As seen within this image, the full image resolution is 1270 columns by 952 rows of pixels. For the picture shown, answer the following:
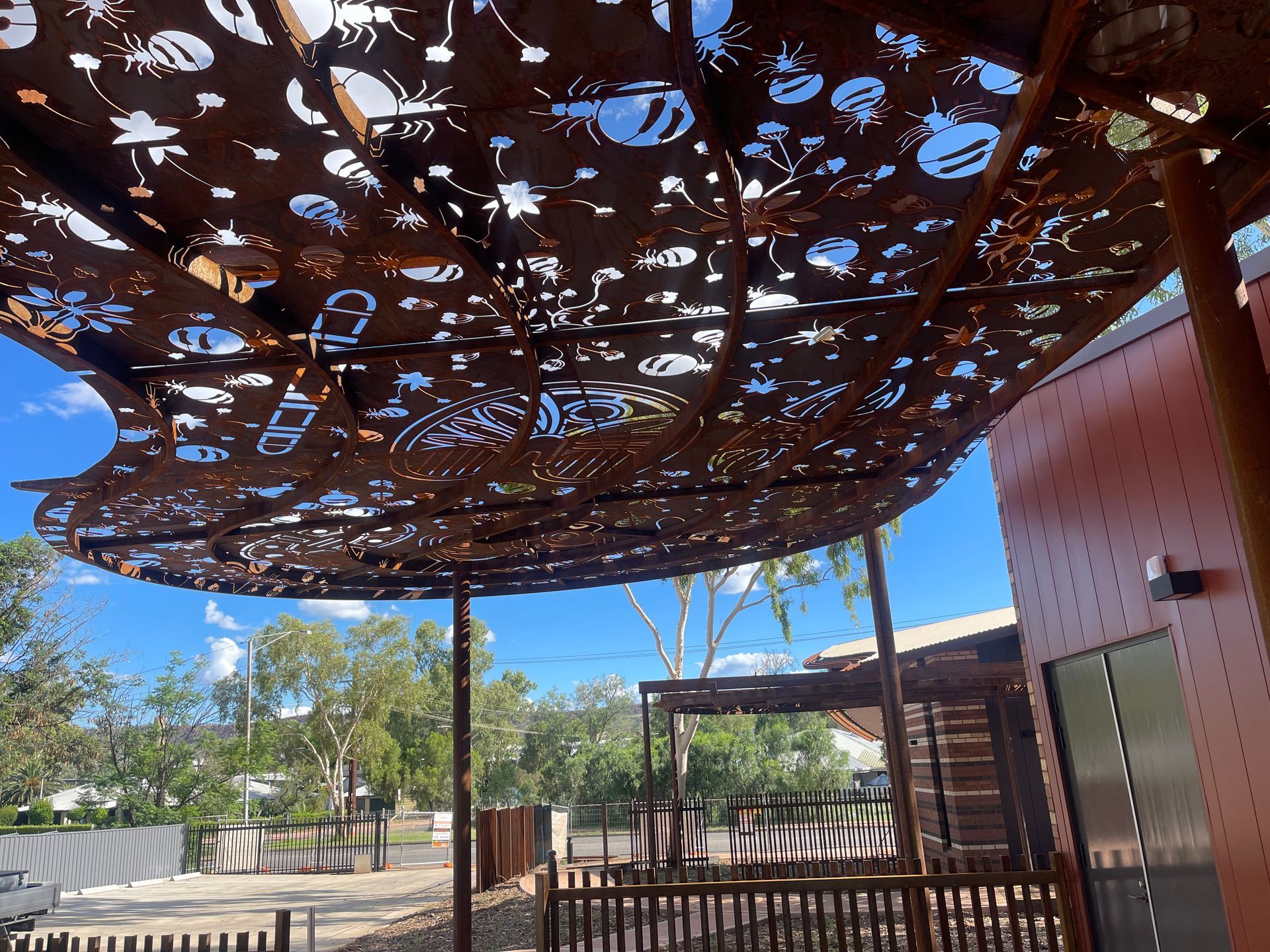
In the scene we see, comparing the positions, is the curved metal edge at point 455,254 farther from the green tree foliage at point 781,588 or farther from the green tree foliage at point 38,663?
the green tree foliage at point 38,663

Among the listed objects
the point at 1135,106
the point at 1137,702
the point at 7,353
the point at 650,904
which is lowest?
the point at 650,904

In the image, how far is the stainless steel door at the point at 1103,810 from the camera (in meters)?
5.77

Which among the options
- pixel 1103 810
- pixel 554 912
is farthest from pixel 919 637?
pixel 554 912

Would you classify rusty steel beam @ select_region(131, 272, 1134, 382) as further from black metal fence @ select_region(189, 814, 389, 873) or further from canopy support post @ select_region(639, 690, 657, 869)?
black metal fence @ select_region(189, 814, 389, 873)

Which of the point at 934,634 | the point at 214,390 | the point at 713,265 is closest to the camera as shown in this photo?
the point at 713,265

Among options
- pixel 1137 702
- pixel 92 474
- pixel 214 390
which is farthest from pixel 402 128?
pixel 1137 702

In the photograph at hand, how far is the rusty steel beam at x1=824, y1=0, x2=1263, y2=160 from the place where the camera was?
8.37ft

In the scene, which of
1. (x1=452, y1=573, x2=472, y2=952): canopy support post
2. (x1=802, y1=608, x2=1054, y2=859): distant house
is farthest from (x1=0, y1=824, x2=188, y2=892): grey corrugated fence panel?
(x1=802, y1=608, x2=1054, y2=859): distant house

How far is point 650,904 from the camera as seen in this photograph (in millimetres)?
6461

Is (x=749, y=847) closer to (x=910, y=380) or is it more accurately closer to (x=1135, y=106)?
(x=910, y=380)

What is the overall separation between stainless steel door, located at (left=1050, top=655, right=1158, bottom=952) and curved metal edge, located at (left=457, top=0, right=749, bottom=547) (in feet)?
11.1

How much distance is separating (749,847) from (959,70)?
1869cm

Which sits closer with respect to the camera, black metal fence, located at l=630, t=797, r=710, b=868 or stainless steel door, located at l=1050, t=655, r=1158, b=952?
stainless steel door, located at l=1050, t=655, r=1158, b=952

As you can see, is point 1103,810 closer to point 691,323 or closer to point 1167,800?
point 1167,800
